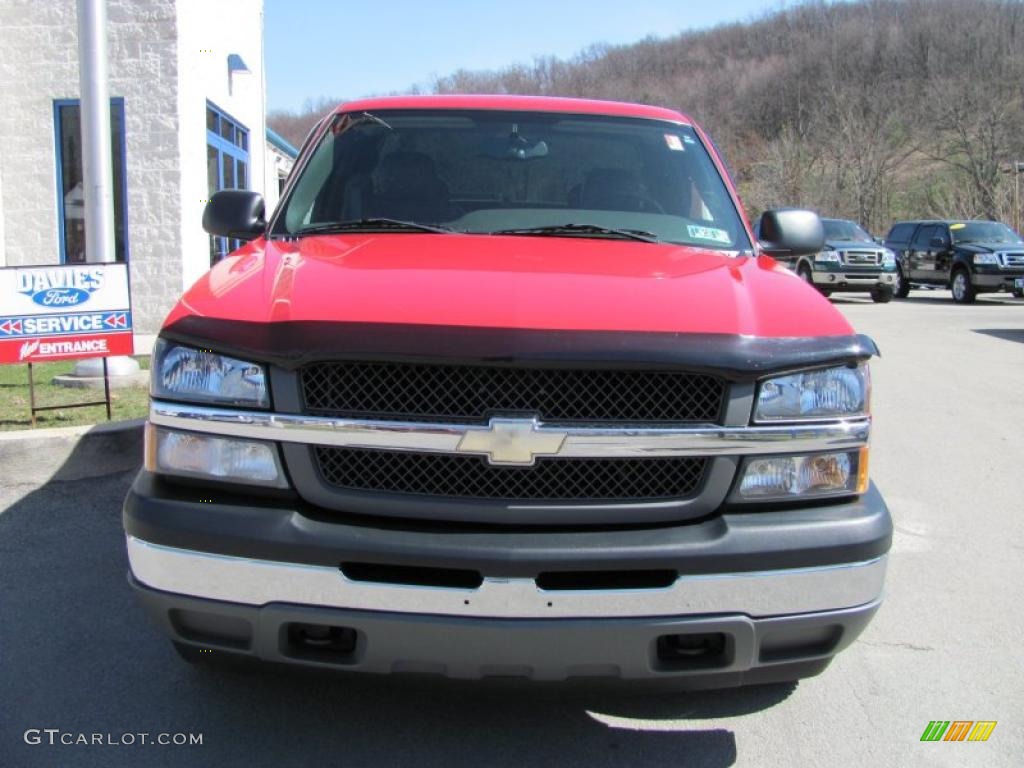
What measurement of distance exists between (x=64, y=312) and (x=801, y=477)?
17.0ft

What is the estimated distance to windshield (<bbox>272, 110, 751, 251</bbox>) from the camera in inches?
142

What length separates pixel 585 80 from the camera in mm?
71500

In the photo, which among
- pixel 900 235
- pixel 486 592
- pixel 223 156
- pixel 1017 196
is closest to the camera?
pixel 486 592

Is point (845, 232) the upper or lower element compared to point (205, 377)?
upper

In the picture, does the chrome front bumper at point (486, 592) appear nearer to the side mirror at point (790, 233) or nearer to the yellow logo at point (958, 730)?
the yellow logo at point (958, 730)

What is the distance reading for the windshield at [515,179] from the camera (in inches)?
142

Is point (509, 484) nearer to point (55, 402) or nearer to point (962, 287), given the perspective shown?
point (55, 402)

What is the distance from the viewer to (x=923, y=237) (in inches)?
905

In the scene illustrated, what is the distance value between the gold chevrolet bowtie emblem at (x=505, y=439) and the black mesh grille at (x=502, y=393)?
0.04m

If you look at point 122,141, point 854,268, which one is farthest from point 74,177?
point 854,268

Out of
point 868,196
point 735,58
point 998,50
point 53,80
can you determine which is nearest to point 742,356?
point 53,80

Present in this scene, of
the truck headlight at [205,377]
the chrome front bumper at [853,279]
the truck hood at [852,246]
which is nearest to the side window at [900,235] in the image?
the truck hood at [852,246]

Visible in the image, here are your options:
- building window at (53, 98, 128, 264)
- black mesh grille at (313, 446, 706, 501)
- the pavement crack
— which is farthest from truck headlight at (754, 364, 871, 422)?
building window at (53, 98, 128, 264)

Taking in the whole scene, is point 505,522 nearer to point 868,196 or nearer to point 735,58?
point 868,196
